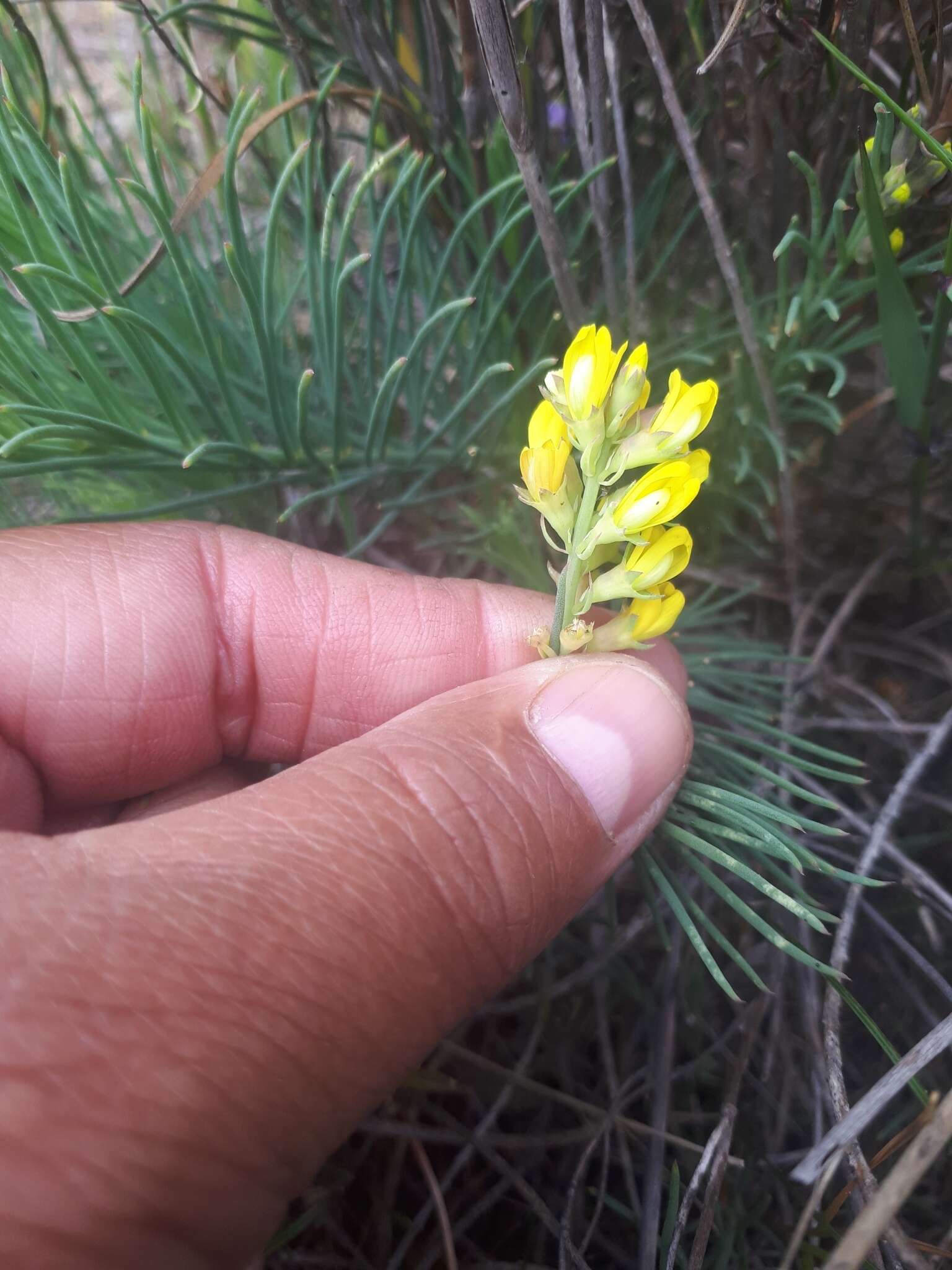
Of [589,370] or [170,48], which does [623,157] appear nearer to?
[589,370]

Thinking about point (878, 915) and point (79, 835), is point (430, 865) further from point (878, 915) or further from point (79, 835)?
point (878, 915)

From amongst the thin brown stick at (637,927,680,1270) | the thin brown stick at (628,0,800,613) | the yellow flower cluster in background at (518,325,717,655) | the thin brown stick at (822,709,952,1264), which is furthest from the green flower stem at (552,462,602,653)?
the thin brown stick at (637,927,680,1270)

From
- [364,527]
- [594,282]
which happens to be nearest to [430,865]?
[364,527]

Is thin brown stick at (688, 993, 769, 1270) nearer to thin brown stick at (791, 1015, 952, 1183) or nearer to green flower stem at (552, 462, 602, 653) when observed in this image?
thin brown stick at (791, 1015, 952, 1183)

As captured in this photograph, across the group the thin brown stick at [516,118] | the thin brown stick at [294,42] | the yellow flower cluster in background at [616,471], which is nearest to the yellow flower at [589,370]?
the yellow flower cluster in background at [616,471]

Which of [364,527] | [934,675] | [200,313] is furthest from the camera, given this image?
[364,527]

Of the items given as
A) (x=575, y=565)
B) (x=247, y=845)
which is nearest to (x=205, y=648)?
(x=247, y=845)
